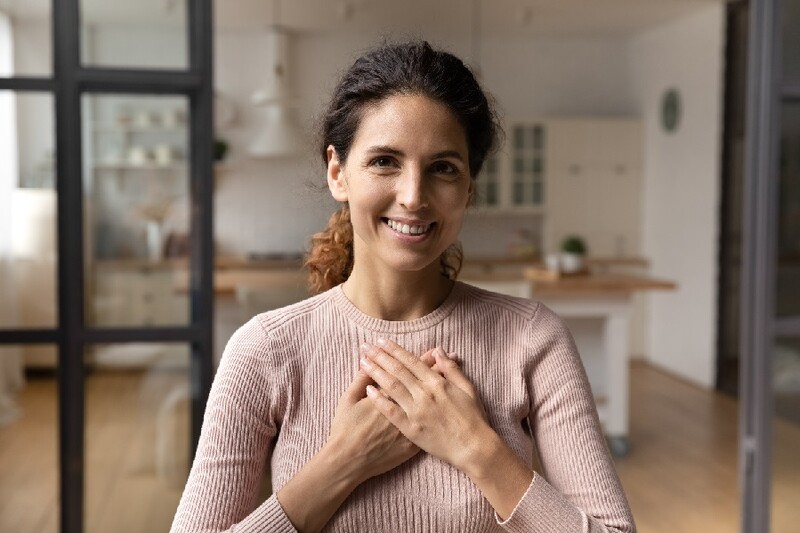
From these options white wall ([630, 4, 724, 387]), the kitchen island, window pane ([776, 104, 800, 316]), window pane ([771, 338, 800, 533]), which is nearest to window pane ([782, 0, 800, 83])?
window pane ([776, 104, 800, 316])

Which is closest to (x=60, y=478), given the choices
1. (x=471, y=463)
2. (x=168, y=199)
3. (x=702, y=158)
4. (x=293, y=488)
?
(x=168, y=199)

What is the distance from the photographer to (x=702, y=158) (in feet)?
24.7

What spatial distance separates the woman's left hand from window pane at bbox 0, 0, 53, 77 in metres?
1.55

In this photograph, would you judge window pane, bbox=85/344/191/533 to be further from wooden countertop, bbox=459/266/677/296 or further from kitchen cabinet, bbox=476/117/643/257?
kitchen cabinet, bbox=476/117/643/257

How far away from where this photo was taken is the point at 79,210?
7.97 ft

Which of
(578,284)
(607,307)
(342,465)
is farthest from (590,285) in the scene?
(342,465)

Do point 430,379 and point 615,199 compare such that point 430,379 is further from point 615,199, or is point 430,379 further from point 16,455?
point 615,199

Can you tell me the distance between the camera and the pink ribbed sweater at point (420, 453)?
4.13 feet

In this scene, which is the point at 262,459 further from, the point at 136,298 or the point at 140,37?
the point at 140,37

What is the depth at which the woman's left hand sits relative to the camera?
4.11ft

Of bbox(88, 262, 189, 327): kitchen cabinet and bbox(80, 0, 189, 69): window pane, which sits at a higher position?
bbox(80, 0, 189, 69): window pane

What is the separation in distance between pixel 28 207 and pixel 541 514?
5.69ft

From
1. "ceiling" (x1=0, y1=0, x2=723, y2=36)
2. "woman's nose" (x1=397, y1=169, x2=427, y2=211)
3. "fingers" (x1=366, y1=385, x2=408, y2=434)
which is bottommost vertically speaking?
"fingers" (x1=366, y1=385, x2=408, y2=434)

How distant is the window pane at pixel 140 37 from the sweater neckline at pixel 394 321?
→ 1.31 metres
